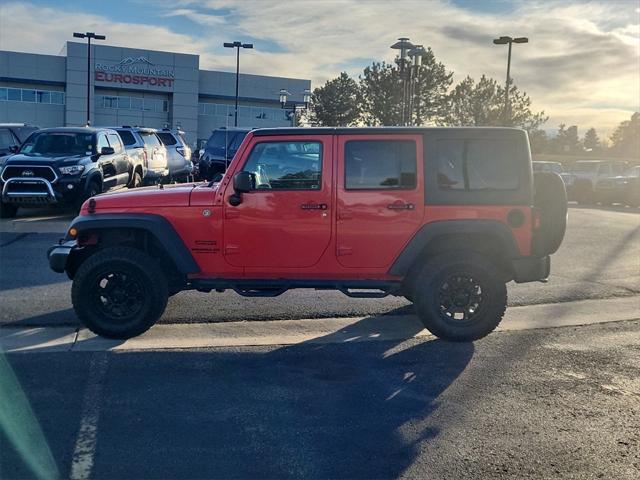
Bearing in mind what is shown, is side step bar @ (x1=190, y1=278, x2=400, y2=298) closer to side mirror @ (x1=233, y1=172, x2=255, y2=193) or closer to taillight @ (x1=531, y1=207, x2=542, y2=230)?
side mirror @ (x1=233, y1=172, x2=255, y2=193)

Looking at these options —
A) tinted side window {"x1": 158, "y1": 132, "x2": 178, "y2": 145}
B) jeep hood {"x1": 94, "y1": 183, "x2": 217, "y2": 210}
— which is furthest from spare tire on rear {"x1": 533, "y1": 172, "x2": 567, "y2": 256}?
tinted side window {"x1": 158, "y1": 132, "x2": 178, "y2": 145}

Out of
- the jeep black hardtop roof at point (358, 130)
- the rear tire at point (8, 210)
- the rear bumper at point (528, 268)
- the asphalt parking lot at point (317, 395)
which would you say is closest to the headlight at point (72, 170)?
the rear tire at point (8, 210)

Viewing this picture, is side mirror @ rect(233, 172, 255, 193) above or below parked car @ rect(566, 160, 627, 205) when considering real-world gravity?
below

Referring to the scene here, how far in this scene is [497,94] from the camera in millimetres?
47844

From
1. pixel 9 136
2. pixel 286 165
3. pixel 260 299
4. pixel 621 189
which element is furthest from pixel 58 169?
pixel 621 189

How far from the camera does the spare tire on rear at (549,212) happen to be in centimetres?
624

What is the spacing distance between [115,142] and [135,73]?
1734 inches

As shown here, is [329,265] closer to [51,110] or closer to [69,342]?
[69,342]

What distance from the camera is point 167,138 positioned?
2141 centimetres

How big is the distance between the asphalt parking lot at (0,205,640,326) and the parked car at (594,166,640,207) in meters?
14.0

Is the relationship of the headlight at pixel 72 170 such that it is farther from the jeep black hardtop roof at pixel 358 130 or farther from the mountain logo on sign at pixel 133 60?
the mountain logo on sign at pixel 133 60

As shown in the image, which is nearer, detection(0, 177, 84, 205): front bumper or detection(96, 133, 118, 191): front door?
detection(0, 177, 84, 205): front bumper

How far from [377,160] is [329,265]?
1.06 metres

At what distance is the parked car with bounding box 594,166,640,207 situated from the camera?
83.4ft
